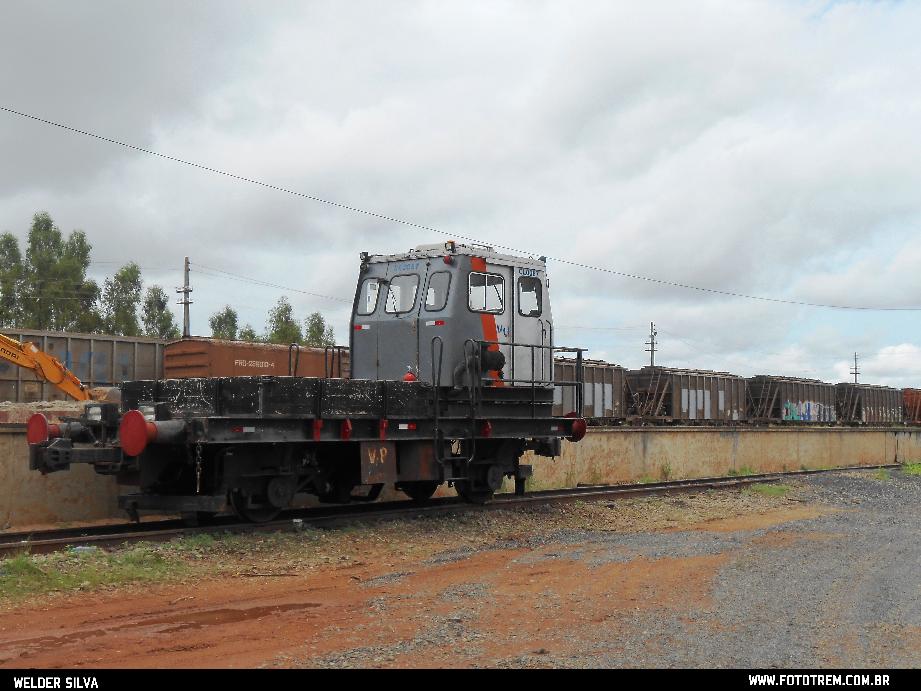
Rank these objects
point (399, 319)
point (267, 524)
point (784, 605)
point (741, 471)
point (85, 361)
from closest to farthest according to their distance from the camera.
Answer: point (784, 605)
point (267, 524)
point (399, 319)
point (741, 471)
point (85, 361)

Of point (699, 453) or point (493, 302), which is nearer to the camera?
point (493, 302)

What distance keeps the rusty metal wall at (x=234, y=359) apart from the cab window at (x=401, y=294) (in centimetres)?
1126

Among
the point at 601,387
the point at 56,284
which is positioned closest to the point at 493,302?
the point at 601,387

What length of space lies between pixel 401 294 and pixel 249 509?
3919 millimetres

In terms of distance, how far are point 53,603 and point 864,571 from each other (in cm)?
739

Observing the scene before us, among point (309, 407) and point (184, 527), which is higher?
point (309, 407)

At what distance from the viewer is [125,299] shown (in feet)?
178

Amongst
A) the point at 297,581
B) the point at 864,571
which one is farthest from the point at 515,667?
the point at 864,571

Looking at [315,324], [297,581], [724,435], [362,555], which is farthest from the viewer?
[315,324]

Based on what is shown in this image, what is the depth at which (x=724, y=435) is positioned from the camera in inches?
964

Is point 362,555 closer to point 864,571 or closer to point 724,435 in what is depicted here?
point 864,571

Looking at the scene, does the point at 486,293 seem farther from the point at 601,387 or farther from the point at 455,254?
the point at 601,387

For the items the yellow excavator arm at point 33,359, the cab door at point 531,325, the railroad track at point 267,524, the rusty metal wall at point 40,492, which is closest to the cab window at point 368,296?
the cab door at point 531,325
